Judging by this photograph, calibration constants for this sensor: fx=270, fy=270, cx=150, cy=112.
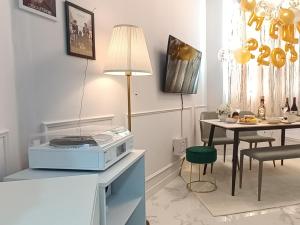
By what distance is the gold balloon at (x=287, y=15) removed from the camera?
3170 mm

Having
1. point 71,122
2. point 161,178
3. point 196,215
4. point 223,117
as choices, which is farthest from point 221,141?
point 71,122

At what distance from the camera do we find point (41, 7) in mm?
1609

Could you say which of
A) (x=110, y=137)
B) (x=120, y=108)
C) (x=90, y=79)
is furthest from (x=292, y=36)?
(x=110, y=137)

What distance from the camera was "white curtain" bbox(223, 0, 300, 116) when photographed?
15.5 ft

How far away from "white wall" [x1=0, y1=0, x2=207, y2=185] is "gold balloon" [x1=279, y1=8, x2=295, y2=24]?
1302 millimetres

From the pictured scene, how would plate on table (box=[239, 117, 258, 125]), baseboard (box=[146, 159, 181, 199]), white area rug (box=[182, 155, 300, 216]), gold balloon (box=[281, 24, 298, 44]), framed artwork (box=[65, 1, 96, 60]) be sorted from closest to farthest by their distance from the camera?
framed artwork (box=[65, 1, 96, 60]) → white area rug (box=[182, 155, 300, 216]) → baseboard (box=[146, 159, 181, 199]) → plate on table (box=[239, 117, 258, 125]) → gold balloon (box=[281, 24, 298, 44])

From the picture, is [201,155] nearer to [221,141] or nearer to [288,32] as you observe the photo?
[221,141]

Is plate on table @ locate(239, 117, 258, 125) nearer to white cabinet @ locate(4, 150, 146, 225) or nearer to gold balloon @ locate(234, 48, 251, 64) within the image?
gold balloon @ locate(234, 48, 251, 64)

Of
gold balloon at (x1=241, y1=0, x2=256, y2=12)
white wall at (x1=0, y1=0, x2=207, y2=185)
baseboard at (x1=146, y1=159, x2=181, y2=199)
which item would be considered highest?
gold balloon at (x1=241, y1=0, x2=256, y2=12)

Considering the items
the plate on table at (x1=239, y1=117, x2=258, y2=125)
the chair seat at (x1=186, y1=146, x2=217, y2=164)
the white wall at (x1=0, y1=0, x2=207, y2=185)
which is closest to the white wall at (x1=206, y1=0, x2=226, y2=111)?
the white wall at (x1=0, y1=0, x2=207, y2=185)

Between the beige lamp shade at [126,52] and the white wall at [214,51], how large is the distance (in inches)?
119

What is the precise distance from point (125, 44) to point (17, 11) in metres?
0.74

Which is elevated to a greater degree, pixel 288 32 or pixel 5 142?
pixel 288 32

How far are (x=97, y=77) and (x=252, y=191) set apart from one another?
215 centimetres
